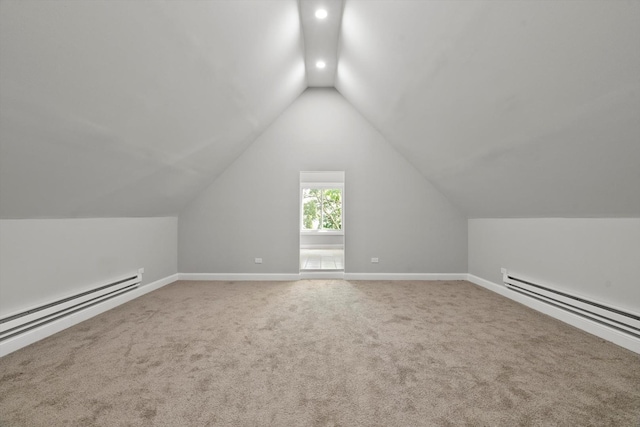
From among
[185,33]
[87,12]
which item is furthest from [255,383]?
[185,33]

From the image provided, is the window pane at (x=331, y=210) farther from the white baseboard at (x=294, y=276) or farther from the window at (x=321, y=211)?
the white baseboard at (x=294, y=276)

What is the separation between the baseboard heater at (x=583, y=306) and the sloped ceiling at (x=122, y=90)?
14.4ft

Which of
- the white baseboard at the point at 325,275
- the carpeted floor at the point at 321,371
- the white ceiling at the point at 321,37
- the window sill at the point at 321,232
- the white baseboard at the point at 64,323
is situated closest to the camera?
the carpeted floor at the point at 321,371

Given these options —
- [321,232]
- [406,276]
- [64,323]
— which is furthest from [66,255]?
[321,232]

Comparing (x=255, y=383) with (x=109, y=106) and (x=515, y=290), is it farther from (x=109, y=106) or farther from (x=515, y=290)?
(x=515, y=290)

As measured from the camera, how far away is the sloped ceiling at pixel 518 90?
1.50 m

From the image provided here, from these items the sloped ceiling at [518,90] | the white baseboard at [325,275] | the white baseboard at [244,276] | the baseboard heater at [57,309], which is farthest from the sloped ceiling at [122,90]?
the white baseboard at [325,275]

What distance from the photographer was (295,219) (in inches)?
196

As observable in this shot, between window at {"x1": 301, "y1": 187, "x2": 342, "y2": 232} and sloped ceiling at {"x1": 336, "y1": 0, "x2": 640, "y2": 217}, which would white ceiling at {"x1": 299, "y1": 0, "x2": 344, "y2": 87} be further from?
window at {"x1": 301, "y1": 187, "x2": 342, "y2": 232}

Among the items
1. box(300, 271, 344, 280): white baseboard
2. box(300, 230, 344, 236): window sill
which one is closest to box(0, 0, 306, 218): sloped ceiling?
box(300, 271, 344, 280): white baseboard

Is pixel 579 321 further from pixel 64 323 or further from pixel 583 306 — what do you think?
pixel 64 323

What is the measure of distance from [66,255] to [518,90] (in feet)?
14.8

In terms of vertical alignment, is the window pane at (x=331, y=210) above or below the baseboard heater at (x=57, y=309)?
above

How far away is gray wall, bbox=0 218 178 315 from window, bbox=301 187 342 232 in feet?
20.0
